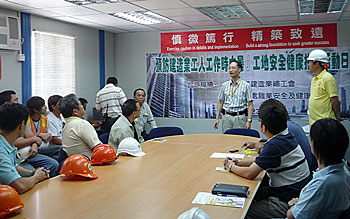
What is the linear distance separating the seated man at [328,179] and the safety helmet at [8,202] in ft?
5.04

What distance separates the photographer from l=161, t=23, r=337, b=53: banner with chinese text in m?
6.86

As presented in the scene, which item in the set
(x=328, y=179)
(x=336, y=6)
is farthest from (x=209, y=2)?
(x=328, y=179)

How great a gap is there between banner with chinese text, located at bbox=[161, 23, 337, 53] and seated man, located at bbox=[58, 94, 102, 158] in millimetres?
4429

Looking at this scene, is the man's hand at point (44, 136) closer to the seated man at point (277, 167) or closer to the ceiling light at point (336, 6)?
the seated man at point (277, 167)

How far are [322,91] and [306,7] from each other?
1.56 metres

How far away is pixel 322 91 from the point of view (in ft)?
15.8

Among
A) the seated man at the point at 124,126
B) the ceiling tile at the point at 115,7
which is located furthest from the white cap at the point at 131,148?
the ceiling tile at the point at 115,7

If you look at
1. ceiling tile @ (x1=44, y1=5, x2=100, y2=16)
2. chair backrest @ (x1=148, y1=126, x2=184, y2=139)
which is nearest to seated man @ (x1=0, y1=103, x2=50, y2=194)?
chair backrest @ (x1=148, y1=126, x2=184, y2=139)

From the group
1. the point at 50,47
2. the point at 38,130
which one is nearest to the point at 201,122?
the point at 50,47

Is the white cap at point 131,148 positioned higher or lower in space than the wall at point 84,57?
lower

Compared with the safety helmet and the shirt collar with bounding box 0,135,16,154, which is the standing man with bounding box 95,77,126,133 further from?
the safety helmet

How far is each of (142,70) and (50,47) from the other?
235 cm

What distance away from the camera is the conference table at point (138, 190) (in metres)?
2.05

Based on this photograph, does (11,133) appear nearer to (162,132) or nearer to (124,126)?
(124,126)
